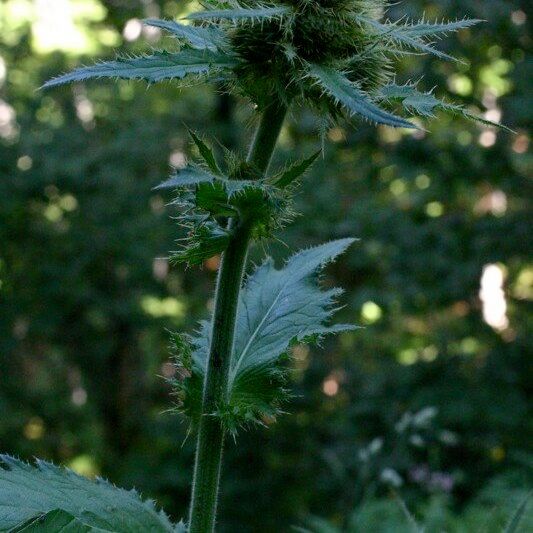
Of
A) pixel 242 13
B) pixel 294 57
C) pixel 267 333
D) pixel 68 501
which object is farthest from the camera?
pixel 267 333

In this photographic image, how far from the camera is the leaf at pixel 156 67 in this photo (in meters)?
1.28

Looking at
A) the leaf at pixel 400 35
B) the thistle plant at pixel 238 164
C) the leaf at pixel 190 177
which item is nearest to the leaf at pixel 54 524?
the thistle plant at pixel 238 164

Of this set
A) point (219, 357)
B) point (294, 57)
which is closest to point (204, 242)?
point (219, 357)

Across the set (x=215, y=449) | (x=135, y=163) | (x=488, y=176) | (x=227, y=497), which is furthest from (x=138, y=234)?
(x=215, y=449)

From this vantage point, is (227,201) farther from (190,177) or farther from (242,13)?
(242,13)

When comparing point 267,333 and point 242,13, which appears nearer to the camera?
point 242,13

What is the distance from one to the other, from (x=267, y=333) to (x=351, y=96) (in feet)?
2.09

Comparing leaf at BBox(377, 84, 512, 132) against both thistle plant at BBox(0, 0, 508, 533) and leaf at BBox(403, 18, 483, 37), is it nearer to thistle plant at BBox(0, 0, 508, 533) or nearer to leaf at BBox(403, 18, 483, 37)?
thistle plant at BBox(0, 0, 508, 533)

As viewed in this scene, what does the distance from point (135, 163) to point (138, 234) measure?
2.52ft

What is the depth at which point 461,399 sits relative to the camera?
19.4ft

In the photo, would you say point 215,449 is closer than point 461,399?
Yes

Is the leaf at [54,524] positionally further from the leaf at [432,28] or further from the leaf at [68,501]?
the leaf at [432,28]

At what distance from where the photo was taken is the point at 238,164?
143 centimetres

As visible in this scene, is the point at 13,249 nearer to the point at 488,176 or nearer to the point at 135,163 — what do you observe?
the point at 135,163
